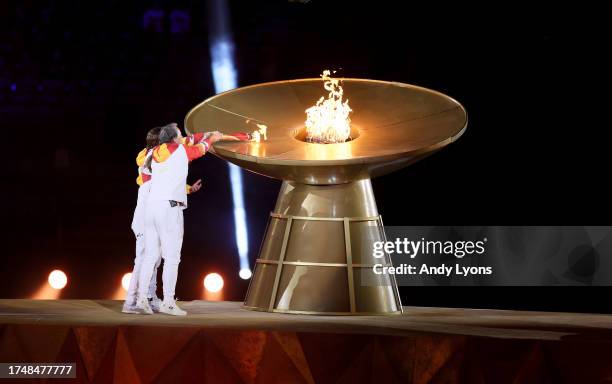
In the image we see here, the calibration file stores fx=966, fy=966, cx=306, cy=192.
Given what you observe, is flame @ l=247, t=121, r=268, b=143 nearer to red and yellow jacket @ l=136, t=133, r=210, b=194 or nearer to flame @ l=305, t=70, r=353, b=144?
flame @ l=305, t=70, r=353, b=144

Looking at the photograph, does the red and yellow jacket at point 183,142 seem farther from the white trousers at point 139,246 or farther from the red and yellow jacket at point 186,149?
the white trousers at point 139,246

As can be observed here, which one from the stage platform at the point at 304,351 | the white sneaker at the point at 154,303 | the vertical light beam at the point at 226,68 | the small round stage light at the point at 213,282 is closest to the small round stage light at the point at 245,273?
the vertical light beam at the point at 226,68

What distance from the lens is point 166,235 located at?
27.1ft

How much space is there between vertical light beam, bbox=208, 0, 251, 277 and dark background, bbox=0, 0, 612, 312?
0.38 feet

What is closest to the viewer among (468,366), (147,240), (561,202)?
(468,366)

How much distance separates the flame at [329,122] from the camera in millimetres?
9438

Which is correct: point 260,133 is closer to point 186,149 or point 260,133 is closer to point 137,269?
point 186,149

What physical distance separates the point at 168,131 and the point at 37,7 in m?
6.67

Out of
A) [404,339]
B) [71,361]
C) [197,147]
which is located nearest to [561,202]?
[197,147]

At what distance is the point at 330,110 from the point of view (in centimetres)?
946

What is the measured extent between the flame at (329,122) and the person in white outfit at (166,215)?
1627 millimetres

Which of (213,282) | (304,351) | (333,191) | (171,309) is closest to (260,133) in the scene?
(333,191)

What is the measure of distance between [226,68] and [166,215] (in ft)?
20.0

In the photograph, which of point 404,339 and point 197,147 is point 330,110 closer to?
point 197,147
